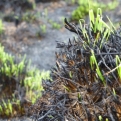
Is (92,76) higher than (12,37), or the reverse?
(92,76)

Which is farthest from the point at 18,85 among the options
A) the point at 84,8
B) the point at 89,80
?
the point at 84,8

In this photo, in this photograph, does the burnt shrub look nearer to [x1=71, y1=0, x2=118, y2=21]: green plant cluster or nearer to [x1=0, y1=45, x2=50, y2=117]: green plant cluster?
[x1=0, y1=45, x2=50, y2=117]: green plant cluster

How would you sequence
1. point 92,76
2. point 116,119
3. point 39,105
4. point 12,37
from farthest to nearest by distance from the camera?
point 12,37, point 39,105, point 92,76, point 116,119

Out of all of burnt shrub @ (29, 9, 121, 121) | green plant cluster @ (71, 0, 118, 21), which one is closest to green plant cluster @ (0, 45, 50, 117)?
burnt shrub @ (29, 9, 121, 121)

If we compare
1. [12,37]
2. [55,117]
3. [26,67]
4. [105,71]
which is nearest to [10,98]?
[26,67]

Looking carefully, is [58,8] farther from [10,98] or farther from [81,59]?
[81,59]

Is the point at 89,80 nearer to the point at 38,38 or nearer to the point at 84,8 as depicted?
the point at 38,38

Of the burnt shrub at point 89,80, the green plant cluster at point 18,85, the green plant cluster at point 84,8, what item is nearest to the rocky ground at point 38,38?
the green plant cluster at point 84,8
